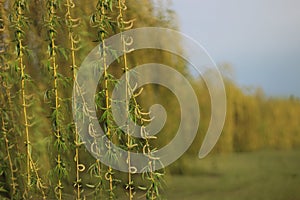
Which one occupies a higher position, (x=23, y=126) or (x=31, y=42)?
(x=31, y=42)

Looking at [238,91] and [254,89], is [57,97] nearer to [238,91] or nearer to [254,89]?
[238,91]

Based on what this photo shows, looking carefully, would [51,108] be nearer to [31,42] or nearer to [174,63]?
[31,42]

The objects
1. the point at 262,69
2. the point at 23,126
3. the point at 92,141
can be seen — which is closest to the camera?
the point at 262,69

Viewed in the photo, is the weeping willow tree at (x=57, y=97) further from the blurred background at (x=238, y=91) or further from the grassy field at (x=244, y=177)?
the grassy field at (x=244, y=177)

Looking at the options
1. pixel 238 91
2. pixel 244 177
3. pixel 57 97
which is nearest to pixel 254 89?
pixel 238 91

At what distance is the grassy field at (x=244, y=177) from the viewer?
3969 millimetres

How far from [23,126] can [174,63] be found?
1454 millimetres

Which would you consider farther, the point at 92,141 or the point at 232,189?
the point at 92,141

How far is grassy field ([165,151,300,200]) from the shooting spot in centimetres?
397

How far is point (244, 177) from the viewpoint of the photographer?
4.04 meters

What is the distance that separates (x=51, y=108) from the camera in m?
4.55

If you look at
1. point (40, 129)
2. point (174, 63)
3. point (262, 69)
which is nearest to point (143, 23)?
point (174, 63)

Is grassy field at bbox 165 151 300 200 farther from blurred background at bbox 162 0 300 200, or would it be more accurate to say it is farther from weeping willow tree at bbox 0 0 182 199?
weeping willow tree at bbox 0 0 182 199

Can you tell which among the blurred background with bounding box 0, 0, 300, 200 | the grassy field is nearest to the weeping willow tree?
the blurred background with bounding box 0, 0, 300, 200
